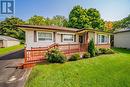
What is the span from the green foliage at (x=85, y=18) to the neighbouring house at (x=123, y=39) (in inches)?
→ 382

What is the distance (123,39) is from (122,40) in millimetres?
473

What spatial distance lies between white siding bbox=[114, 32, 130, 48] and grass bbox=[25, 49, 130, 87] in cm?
1845

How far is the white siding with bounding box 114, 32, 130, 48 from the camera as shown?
94.4 feet

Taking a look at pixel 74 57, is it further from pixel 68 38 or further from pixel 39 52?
pixel 68 38

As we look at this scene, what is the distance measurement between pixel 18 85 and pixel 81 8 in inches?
1464

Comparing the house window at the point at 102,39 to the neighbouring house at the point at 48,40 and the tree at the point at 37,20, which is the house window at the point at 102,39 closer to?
the neighbouring house at the point at 48,40

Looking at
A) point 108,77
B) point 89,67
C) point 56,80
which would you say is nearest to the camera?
point 56,80

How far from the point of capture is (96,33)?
2262 cm

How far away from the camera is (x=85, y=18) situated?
40219mm

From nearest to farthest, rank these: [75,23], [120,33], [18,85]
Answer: [18,85] → [120,33] → [75,23]

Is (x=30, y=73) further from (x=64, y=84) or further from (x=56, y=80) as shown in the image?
(x=64, y=84)

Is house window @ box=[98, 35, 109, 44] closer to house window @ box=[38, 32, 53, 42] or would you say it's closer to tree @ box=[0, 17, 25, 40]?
house window @ box=[38, 32, 53, 42]

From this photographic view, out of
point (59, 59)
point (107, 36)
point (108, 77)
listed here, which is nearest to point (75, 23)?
point (107, 36)

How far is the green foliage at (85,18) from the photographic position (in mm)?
40000
